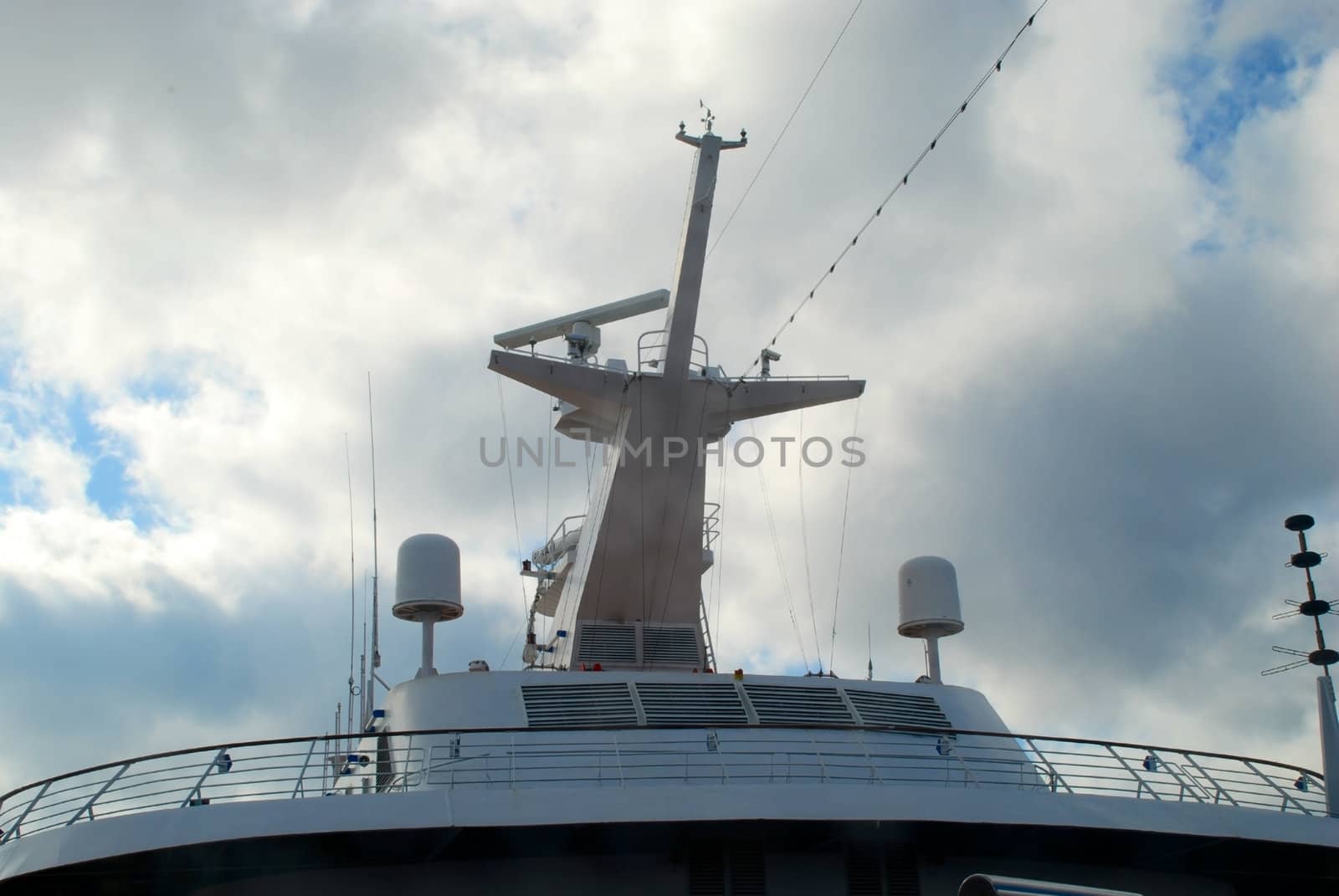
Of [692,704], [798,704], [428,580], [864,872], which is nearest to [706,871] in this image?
[864,872]

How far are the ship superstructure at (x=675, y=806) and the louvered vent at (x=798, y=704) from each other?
0.03m

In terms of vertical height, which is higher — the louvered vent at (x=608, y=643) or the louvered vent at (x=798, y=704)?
the louvered vent at (x=608, y=643)

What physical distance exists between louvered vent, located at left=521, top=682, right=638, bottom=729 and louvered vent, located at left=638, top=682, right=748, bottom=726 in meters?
0.23

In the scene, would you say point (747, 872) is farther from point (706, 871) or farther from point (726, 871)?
point (706, 871)

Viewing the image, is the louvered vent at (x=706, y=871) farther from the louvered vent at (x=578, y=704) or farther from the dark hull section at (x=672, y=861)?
the louvered vent at (x=578, y=704)

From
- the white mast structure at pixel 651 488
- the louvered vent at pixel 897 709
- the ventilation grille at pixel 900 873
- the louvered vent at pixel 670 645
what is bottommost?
the ventilation grille at pixel 900 873

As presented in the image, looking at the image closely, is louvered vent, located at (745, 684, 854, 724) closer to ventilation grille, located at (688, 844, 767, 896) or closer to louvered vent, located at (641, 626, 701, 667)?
ventilation grille, located at (688, 844, 767, 896)

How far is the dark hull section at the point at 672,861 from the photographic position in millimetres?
10523

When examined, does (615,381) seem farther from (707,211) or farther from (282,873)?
(282,873)

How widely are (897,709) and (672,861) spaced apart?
4715mm

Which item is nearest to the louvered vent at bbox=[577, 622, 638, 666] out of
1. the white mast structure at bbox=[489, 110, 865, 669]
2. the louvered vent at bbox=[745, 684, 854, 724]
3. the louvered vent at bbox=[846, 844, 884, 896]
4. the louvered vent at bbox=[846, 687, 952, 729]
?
the white mast structure at bbox=[489, 110, 865, 669]

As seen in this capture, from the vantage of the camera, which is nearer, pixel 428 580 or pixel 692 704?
pixel 692 704

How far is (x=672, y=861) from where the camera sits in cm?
1120

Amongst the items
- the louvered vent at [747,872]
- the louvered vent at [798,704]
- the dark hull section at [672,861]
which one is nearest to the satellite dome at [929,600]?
the louvered vent at [798,704]
